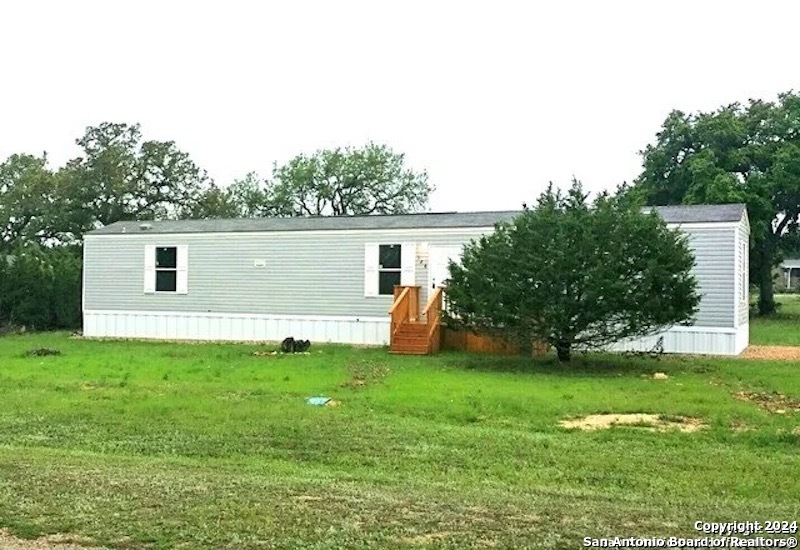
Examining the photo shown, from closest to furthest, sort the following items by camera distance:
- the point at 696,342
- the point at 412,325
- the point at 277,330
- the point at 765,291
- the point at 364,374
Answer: the point at 364,374, the point at 696,342, the point at 412,325, the point at 277,330, the point at 765,291

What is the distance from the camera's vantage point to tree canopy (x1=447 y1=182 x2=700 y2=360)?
12.3 metres

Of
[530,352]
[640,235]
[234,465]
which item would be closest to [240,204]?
[530,352]

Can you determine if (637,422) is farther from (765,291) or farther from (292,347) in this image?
(765,291)

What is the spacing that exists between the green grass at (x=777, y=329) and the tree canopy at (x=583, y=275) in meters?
6.27

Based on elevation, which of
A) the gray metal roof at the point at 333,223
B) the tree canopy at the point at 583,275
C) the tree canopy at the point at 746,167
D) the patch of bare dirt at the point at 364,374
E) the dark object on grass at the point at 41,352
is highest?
the tree canopy at the point at 746,167

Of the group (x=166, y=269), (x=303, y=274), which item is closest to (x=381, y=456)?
(x=303, y=274)

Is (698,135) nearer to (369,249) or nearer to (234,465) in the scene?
(369,249)

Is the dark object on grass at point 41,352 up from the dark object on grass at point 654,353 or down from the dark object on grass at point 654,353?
down

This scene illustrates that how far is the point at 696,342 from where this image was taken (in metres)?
15.2

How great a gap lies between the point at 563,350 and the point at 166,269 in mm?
10556

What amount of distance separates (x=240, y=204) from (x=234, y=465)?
1300 inches

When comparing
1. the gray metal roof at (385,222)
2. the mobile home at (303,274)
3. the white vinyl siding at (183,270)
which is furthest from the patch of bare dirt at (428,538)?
the white vinyl siding at (183,270)

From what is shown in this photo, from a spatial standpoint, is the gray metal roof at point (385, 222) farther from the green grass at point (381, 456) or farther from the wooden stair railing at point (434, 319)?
the green grass at point (381, 456)

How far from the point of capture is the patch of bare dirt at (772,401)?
870 cm
